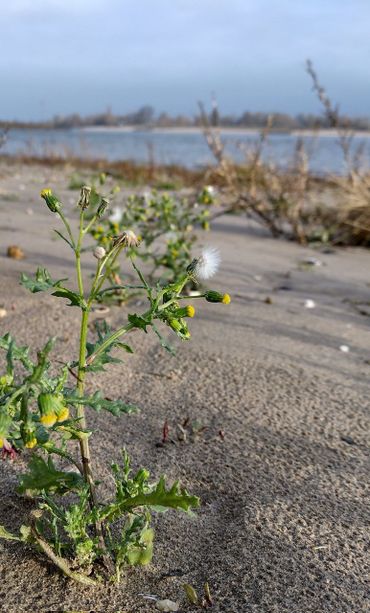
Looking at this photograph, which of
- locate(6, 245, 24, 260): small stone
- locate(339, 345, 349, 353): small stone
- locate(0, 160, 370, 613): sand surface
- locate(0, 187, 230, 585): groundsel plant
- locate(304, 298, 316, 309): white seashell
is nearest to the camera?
locate(0, 187, 230, 585): groundsel plant

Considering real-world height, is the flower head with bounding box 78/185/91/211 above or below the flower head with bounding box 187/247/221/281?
above

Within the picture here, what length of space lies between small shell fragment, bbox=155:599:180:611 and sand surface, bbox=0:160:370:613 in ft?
0.08

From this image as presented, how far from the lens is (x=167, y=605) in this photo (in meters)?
1.22

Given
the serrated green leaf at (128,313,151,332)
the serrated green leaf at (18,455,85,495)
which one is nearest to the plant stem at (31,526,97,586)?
the serrated green leaf at (18,455,85,495)

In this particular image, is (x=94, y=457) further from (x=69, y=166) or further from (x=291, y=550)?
(x=69, y=166)

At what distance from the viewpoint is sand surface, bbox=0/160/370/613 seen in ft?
4.17

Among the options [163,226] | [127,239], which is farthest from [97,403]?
[163,226]

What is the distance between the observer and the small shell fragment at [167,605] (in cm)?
122

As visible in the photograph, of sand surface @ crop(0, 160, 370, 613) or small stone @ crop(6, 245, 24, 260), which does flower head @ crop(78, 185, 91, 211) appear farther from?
small stone @ crop(6, 245, 24, 260)

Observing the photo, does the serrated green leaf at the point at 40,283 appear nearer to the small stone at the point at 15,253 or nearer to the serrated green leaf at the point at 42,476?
the serrated green leaf at the point at 42,476

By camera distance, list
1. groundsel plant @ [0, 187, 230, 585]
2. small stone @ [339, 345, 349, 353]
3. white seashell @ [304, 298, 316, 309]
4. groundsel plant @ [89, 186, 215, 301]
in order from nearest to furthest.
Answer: groundsel plant @ [0, 187, 230, 585] → small stone @ [339, 345, 349, 353] → groundsel plant @ [89, 186, 215, 301] → white seashell @ [304, 298, 316, 309]

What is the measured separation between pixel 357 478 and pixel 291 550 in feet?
1.17

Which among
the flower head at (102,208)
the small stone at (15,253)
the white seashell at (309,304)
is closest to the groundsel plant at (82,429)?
the flower head at (102,208)

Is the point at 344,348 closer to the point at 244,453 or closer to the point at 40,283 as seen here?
the point at 244,453
